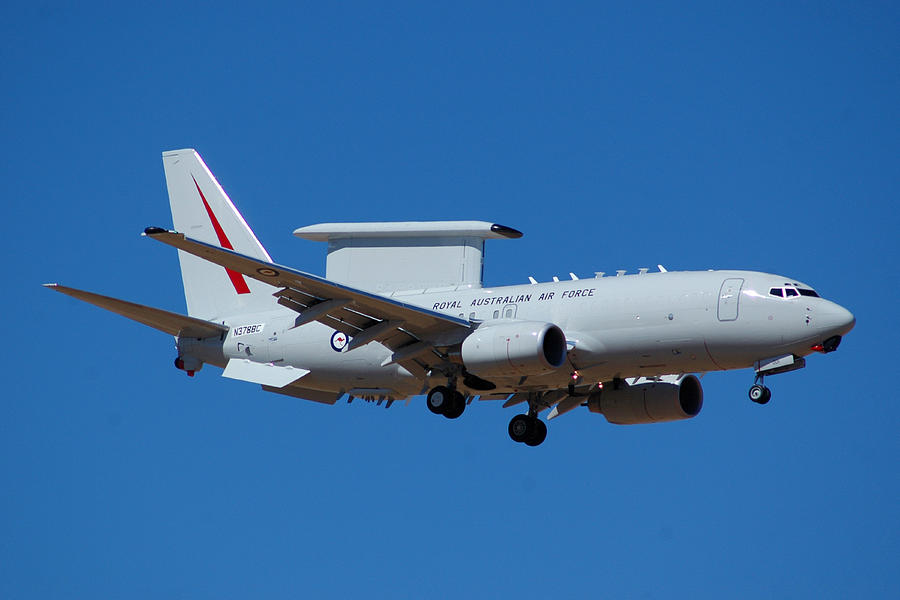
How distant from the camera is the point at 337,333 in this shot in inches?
1845

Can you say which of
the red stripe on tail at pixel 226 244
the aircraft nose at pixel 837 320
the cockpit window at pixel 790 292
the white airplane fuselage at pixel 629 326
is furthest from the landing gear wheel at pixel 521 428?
the aircraft nose at pixel 837 320

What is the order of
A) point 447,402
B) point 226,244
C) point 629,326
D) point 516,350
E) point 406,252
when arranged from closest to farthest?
point 516,350
point 629,326
point 447,402
point 406,252
point 226,244

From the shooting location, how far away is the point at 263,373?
47906 mm

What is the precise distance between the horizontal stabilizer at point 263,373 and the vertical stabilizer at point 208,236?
291 cm

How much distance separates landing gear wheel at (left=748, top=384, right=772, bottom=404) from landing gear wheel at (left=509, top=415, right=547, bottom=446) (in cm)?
906

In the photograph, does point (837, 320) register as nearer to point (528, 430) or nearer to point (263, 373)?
point (528, 430)

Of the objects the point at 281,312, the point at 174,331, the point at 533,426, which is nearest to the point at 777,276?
the point at 533,426

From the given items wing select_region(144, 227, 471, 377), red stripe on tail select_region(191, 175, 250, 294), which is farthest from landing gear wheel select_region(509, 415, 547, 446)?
red stripe on tail select_region(191, 175, 250, 294)

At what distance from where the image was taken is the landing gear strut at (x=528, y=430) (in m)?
47.8

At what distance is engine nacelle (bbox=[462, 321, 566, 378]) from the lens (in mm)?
41531

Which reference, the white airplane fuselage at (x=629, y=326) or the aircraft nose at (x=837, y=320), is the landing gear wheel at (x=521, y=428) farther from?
the aircraft nose at (x=837, y=320)

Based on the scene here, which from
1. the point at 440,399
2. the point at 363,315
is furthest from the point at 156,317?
the point at 440,399

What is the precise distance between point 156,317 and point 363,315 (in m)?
8.41

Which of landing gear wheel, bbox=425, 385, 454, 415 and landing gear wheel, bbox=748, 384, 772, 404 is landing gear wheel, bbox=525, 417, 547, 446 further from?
landing gear wheel, bbox=748, 384, 772, 404
